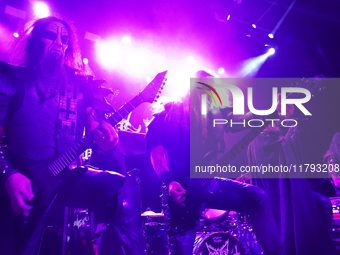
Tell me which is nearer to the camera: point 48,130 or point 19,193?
point 19,193

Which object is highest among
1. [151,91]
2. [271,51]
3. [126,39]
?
[126,39]

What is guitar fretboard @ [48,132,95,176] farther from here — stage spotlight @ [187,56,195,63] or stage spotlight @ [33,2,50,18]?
stage spotlight @ [187,56,195,63]

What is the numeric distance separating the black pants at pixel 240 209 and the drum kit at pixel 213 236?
77 cm

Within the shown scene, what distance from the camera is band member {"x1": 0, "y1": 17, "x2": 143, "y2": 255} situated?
159cm

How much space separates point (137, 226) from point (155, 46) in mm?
5518

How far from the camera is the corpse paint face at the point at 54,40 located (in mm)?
2221

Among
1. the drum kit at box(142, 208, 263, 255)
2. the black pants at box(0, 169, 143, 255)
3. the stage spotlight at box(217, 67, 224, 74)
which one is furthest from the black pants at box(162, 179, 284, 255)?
the stage spotlight at box(217, 67, 224, 74)

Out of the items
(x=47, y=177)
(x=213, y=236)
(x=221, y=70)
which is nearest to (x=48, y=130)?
(x=47, y=177)

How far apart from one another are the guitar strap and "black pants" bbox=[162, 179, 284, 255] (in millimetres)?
1326

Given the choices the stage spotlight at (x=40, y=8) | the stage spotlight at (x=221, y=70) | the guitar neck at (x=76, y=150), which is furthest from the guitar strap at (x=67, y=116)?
the stage spotlight at (x=221, y=70)

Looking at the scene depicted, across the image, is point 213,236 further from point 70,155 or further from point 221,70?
point 221,70

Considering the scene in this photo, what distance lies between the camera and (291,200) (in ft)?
8.98

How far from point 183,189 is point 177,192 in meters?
0.08

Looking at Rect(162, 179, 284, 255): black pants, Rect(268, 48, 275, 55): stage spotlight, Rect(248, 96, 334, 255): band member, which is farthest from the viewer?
Rect(268, 48, 275, 55): stage spotlight
